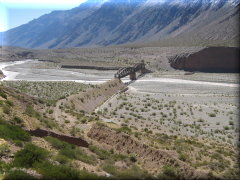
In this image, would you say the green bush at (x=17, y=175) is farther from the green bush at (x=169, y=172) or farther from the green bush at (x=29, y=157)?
the green bush at (x=169, y=172)

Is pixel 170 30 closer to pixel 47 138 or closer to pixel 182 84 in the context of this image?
pixel 182 84

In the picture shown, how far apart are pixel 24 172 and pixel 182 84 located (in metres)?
45.1

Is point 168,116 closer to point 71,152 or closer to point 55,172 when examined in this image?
point 71,152

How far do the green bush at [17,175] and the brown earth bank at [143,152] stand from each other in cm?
590

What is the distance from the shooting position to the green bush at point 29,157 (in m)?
10.3

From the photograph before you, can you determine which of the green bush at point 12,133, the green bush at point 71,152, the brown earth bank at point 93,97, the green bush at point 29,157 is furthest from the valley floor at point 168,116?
the green bush at point 12,133

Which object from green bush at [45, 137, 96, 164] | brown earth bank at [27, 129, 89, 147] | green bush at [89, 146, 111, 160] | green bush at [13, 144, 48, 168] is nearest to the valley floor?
green bush at [45, 137, 96, 164]

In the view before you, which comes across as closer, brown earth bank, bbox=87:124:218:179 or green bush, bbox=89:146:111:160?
brown earth bank, bbox=87:124:218:179

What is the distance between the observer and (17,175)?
906 centimetres

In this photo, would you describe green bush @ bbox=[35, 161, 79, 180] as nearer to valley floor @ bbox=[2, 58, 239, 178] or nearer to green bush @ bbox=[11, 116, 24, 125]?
valley floor @ bbox=[2, 58, 239, 178]

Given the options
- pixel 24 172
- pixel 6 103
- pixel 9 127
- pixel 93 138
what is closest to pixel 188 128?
pixel 93 138

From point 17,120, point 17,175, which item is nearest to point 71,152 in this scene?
point 17,175

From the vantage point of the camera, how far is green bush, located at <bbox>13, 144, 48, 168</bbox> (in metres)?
10.3

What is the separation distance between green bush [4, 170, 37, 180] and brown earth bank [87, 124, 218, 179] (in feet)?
19.3
